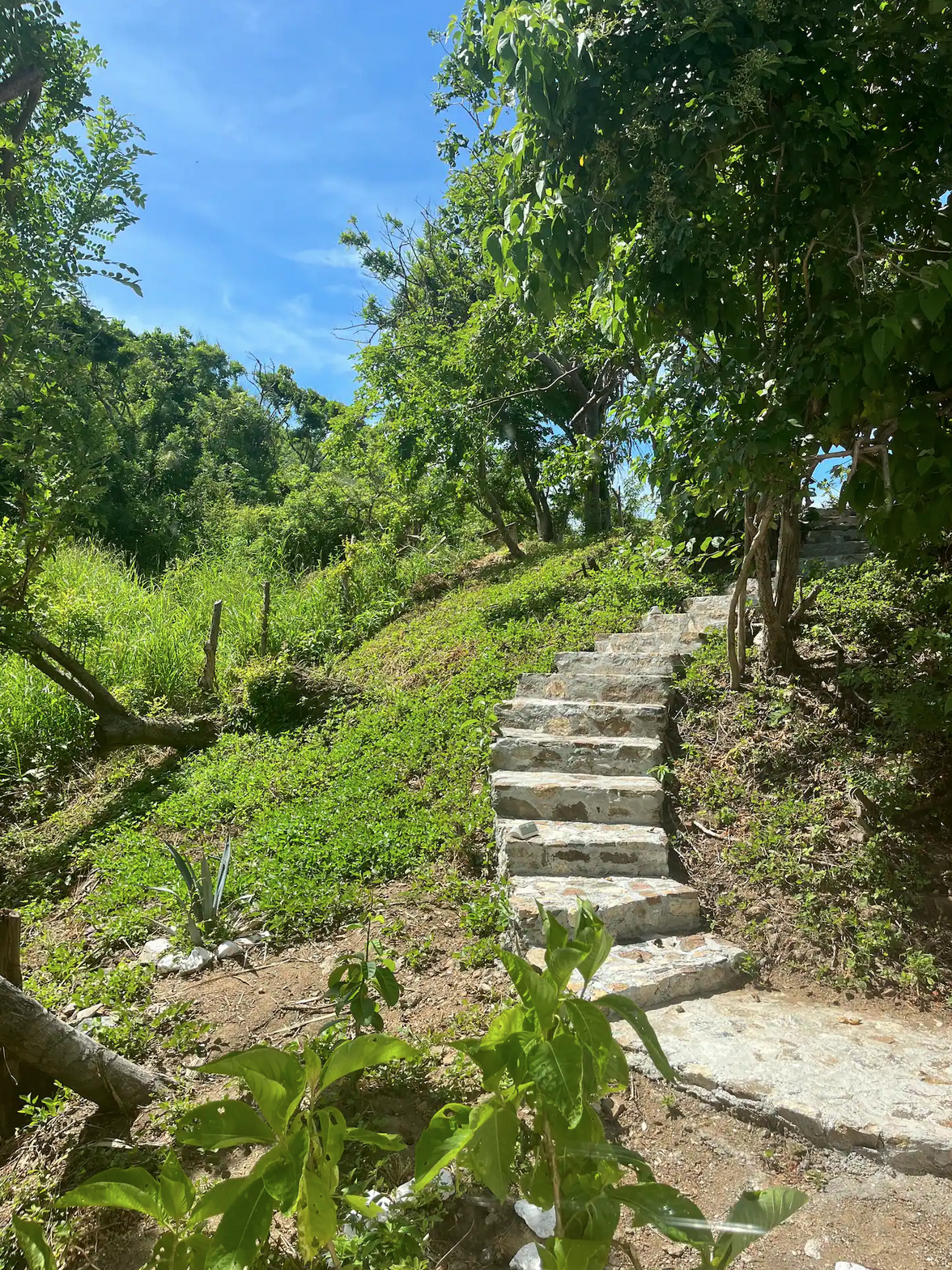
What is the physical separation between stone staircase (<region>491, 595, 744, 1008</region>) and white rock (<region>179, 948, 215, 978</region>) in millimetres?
1349

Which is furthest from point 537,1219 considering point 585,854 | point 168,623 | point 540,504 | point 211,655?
point 540,504

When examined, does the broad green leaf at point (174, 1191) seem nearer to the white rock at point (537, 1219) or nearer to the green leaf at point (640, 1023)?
the green leaf at point (640, 1023)

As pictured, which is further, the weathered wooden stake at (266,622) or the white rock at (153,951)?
the weathered wooden stake at (266,622)

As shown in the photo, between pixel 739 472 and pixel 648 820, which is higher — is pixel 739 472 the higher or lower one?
the higher one

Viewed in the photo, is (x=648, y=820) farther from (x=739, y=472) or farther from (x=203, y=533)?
(x=203, y=533)

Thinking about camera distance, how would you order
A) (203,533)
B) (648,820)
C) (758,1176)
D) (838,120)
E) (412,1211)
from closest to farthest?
(412,1211) < (758,1176) < (838,120) < (648,820) < (203,533)

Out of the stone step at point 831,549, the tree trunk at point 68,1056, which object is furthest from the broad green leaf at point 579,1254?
the stone step at point 831,549

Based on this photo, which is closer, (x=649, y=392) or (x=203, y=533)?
(x=649, y=392)

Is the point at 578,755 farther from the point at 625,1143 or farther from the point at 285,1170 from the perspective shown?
the point at 285,1170

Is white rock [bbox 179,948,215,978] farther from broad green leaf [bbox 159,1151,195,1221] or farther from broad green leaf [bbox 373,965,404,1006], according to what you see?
broad green leaf [bbox 159,1151,195,1221]

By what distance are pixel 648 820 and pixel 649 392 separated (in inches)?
82.1

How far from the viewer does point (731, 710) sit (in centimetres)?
383

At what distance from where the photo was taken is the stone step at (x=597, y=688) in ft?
13.9

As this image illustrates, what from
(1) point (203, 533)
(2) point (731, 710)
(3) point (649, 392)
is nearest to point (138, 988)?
(2) point (731, 710)
